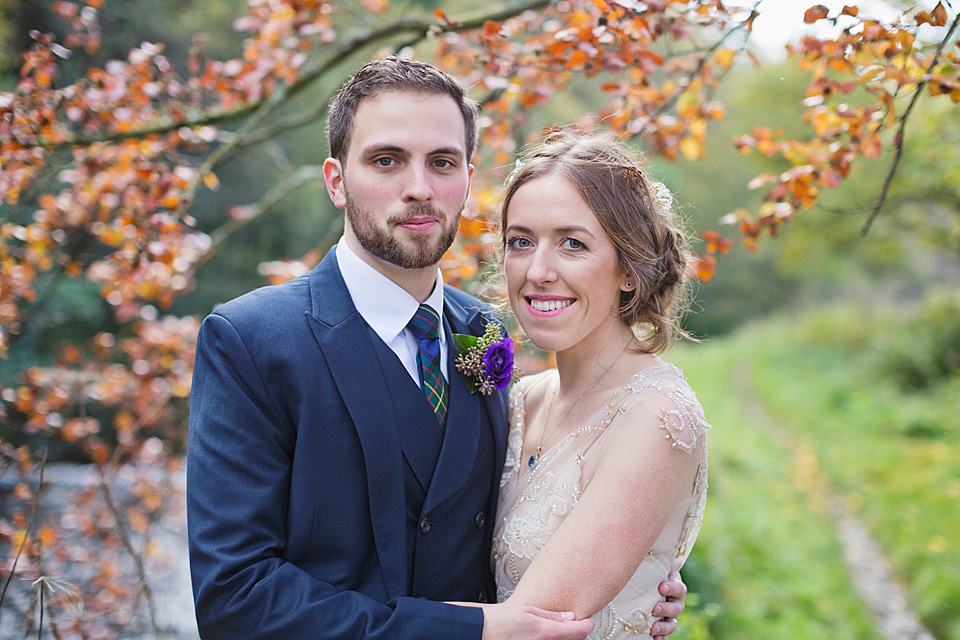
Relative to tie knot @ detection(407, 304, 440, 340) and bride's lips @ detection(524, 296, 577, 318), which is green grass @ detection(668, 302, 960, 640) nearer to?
bride's lips @ detection(524, 296, 577, 318)

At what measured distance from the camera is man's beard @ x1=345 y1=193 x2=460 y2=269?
7.43 feet

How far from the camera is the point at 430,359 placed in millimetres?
2332

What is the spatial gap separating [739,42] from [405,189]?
1940mm

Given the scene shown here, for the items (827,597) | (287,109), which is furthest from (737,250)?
(827,597)

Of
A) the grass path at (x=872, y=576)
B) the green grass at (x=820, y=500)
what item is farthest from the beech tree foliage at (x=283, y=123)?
the grass path at (x=872, y=576)

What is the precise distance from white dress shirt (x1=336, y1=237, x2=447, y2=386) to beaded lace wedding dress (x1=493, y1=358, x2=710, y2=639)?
21.9 inches

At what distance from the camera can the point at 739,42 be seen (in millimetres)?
3361

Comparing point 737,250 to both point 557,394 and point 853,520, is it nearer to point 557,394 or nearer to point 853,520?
point 853,520

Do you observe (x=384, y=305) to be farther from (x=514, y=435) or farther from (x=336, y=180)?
(x=514, y=435)

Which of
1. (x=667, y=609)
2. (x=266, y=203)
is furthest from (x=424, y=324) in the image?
(x=266, y=203)

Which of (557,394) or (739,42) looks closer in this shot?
(557,394)

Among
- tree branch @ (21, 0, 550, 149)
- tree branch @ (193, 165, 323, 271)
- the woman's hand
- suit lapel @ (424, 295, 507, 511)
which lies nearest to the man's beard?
suit lapel @ (424, 295, 507, 511)

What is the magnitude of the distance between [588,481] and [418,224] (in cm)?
94

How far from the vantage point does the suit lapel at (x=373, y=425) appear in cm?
208
